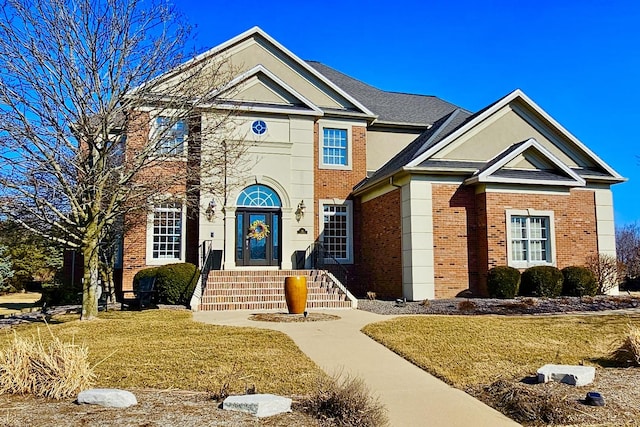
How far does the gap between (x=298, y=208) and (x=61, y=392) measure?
48.7 feet

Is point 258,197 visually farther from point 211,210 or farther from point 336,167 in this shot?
point 336,167

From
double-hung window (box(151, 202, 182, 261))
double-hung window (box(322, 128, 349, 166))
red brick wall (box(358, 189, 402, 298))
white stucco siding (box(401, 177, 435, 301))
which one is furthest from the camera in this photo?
double-hung window (box(322, 128, 349, 166))

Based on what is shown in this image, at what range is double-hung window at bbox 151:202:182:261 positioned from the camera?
19.6m

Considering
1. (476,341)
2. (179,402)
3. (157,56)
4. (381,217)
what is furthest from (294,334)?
(381,217)

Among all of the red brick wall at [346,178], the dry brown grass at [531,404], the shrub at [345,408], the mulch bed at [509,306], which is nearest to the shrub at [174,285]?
the mulch bed at [509,306]

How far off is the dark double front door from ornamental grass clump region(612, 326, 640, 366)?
13.8 m

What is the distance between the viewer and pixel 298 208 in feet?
66.9

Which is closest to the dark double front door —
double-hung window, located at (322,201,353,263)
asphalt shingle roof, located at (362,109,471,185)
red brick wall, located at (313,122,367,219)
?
red brick wall, located at (313,122,367,219)

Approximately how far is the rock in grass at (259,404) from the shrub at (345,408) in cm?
28

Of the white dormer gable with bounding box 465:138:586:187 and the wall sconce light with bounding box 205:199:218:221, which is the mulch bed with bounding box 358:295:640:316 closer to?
the white dormer gable with bounding box 465:138:586:187

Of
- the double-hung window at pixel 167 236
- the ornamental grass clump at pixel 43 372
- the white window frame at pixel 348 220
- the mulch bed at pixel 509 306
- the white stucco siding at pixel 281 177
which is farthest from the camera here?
the white window frame at pixel 348 220

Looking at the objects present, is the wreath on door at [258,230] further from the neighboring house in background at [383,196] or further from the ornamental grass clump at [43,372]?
the ornamental grass clump at [43,372]

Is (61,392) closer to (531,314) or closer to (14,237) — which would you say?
(531,314)

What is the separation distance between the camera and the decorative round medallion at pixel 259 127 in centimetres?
2025
